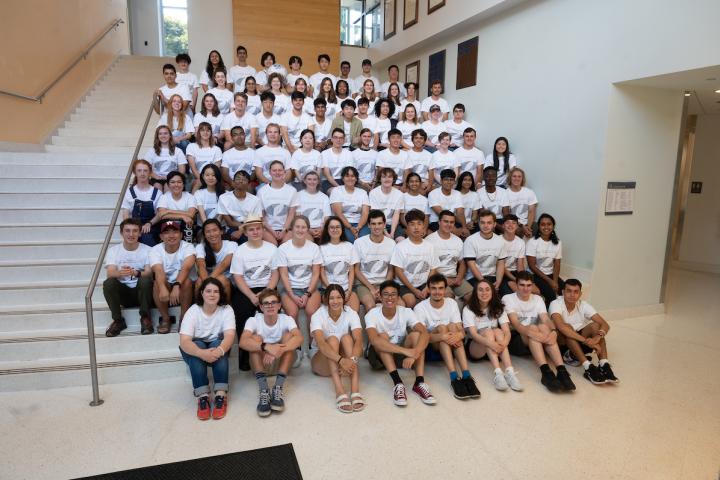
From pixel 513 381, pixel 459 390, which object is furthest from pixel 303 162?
pixel 513 381

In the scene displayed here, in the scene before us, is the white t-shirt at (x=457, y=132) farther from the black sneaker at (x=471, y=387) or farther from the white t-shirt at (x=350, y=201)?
the black sneaker at (x=471, y=387)

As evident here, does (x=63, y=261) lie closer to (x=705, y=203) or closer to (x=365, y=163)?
(x=365, y=163)

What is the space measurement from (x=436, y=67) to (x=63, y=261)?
6.75 metres

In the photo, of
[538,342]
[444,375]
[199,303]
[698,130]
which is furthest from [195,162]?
[698,130]

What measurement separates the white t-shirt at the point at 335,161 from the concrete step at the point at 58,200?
2.54 m

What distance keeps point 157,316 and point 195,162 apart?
2205 millimetres

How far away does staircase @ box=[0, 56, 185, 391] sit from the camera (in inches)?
142

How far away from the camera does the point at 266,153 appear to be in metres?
5.53

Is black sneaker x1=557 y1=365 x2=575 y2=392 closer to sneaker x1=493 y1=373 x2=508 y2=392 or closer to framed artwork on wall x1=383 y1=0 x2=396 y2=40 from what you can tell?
sneaker x1=493 y1=373 x2=508 y2=392

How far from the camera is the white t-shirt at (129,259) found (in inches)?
156

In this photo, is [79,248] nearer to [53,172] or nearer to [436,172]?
[53,172]

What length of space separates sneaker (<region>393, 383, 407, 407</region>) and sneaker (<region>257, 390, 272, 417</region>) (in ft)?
3.03

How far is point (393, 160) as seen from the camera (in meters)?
5.86

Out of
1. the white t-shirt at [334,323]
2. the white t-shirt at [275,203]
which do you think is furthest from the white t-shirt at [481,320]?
the white t-shirt at [275,203]
